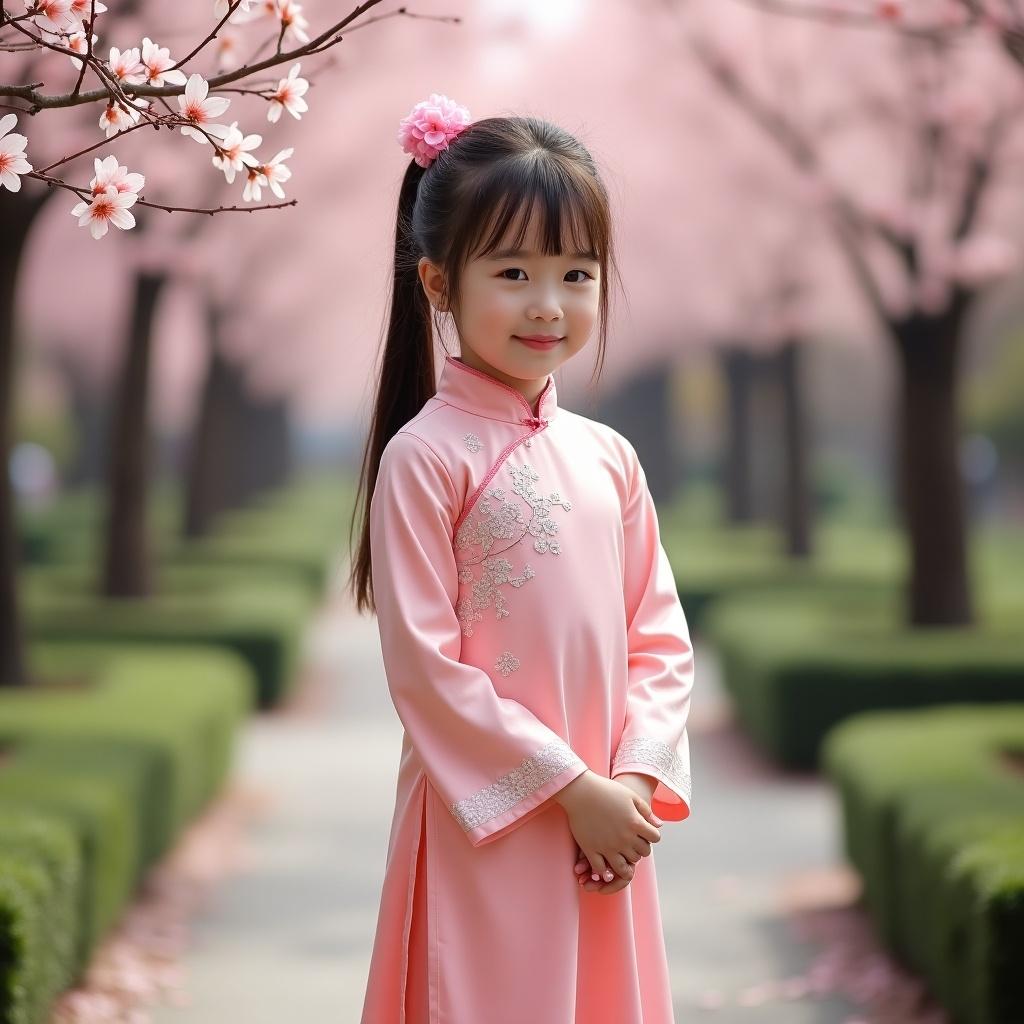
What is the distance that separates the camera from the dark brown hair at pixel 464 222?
7.38 ft

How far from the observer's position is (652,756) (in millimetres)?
2268

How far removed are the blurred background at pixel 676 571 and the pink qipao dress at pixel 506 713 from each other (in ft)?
1.32

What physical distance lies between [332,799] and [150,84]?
17.1 feet

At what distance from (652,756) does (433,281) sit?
2.47 ft

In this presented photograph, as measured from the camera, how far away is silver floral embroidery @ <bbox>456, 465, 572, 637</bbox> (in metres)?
2.26

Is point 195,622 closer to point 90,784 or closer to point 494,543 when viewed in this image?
point 90,784

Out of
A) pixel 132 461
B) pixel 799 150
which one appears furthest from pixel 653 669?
pixel 132 461

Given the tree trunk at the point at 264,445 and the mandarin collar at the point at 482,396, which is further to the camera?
the tree trunk at the point at 264,445

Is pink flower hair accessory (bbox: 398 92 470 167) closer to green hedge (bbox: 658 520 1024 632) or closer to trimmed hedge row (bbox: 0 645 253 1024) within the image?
trimmed hedge row (bbox: 0 645 253 1024)

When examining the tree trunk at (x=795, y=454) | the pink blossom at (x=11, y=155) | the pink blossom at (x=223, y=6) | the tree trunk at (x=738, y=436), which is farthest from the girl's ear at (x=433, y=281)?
the tree trunk at (x=738, y=436)

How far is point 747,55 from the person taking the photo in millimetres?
9234

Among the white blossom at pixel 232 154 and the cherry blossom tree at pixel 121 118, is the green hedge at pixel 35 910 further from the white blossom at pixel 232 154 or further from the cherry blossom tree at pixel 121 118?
the white blossom at pixel 232 154

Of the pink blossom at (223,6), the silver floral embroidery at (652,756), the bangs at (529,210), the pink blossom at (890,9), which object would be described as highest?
the pink blossom at (890,9)

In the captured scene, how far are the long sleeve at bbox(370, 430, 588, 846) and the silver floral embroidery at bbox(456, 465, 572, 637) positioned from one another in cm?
3
